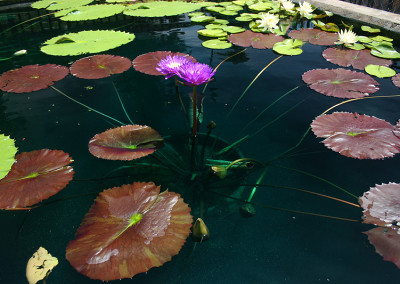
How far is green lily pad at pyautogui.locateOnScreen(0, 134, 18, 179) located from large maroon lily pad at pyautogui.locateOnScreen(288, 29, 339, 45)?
2989mm

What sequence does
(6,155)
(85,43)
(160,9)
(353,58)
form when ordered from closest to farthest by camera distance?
(6,155) < (353,58) < (85,43) < (160,9)

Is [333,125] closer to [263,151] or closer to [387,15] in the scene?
[263,151]

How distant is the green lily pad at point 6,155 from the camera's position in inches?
47.5

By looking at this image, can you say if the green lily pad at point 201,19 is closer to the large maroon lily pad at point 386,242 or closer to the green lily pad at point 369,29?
the green lily pad at point 369,29

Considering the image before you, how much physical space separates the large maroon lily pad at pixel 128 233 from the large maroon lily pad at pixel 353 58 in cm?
215

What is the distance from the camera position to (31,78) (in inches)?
82.5

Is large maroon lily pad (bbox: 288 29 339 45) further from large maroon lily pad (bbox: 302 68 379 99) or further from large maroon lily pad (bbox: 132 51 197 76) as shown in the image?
large maroon lily pad (bbox: 132 51 197 76)

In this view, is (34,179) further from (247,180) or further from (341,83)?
(341,83)

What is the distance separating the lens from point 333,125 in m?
1.54

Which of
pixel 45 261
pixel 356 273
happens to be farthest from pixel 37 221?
pixel 356 273

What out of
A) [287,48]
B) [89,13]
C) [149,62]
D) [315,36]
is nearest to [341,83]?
[287,48]

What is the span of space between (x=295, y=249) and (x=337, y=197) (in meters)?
0.38

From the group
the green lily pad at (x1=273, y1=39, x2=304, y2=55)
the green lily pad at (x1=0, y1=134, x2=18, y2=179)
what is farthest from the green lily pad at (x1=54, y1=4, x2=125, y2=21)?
the green lily pad at (x1=0, y1=134, x2=18, y2=179)

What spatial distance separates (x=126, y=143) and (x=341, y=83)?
1.66 meters
